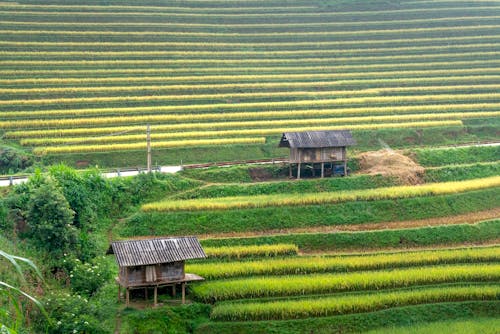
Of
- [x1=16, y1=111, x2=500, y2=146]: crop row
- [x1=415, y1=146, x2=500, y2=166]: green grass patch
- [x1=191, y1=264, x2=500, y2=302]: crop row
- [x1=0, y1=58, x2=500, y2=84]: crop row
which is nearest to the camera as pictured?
[x1=191, y1=264, x2=500, y2=302]: crop row

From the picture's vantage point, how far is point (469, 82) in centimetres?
6138

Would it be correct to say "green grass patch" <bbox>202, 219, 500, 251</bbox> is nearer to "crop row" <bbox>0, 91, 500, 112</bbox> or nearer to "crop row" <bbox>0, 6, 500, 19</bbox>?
"crop row" <bbox>0, 91, 500, 112</bbox>

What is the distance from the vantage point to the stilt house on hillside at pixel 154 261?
81.6 feet

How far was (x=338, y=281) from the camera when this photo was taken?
27453 millimetres

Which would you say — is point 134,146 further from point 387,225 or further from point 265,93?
point 387,225

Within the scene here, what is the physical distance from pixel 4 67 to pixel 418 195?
4054 cm

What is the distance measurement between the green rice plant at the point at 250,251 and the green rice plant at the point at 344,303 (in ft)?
16.4

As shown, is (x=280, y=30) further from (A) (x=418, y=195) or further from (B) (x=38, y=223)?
(B) (x=38, y=223)

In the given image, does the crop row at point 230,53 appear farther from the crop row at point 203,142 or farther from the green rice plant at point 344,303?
the green rice plant at point 344,303

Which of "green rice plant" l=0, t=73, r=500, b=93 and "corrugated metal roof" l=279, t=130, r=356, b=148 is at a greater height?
"green rice plant" l=0, t=73, r=500, b=93

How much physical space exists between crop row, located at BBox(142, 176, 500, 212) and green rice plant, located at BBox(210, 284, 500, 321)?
998 centimetres

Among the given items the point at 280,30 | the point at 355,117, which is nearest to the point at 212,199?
the point at 355,117

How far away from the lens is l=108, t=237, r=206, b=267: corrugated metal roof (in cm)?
2470

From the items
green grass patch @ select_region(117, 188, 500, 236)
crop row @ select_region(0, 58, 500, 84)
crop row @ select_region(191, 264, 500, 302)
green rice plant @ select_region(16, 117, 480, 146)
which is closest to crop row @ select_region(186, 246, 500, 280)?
crop row @ select_region(191, 264, 500, 302)
